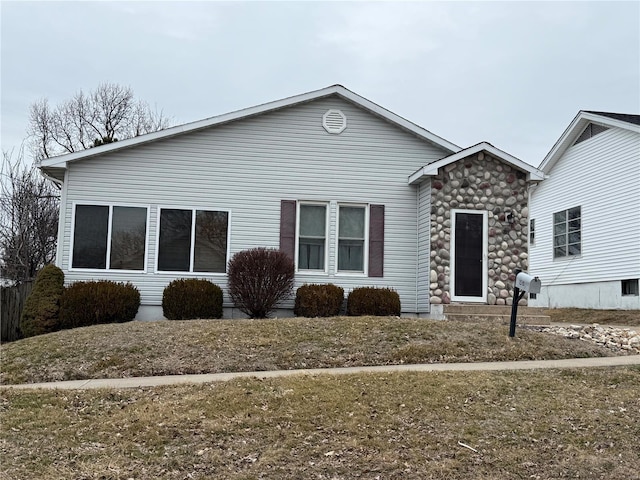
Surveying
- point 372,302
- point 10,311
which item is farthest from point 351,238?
point 10,311

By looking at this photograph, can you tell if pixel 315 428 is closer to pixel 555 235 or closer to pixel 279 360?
pixel 279 360

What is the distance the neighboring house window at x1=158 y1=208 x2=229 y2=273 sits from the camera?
14.0m

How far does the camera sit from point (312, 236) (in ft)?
47.4

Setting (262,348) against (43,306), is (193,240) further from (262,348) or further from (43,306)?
(262,348)

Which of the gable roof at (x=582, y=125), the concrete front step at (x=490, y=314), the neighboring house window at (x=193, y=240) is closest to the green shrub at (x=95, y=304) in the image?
the neighboring house window at (x=193, y=240)

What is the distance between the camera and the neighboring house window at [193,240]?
1395 cm

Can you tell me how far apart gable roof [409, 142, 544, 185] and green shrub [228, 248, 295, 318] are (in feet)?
11.4

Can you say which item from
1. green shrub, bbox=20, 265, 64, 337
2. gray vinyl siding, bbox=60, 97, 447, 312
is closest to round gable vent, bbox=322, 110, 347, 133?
gray vinyl siding, bbox=60, 97, 447, 312

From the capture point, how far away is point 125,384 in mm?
7547

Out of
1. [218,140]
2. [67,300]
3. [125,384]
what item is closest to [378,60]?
[218,140]

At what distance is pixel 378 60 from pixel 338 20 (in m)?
4.39

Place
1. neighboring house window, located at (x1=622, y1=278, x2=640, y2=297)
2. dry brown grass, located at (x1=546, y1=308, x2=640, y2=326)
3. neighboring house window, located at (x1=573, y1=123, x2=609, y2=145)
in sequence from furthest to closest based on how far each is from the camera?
neighboring house window, located at (x1=573, y1=123, x2=609, y2=145), neighboring house window, located at (x1=622, y1=278, x2=640, y2=297), dry brown grass, located at (x1=546, y1=308, x2=640, y2=326)

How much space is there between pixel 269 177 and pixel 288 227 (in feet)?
3.91

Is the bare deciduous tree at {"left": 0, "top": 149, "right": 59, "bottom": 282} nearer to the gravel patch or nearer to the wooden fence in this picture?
the wooden fence
